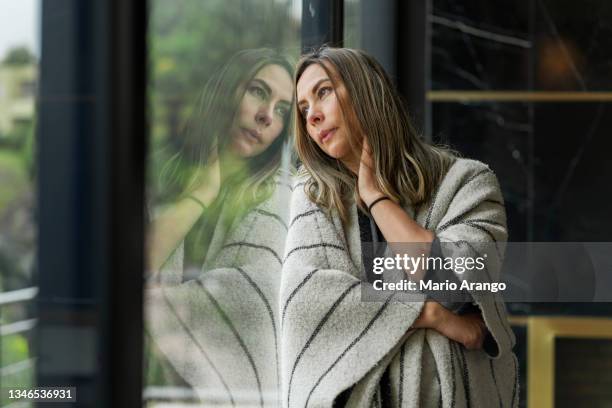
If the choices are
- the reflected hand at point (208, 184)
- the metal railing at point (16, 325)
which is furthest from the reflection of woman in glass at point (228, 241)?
the metal railing at point (16, 325)

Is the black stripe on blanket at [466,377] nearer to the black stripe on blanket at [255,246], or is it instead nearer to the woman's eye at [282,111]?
the black stripe on blanket at [255,246]

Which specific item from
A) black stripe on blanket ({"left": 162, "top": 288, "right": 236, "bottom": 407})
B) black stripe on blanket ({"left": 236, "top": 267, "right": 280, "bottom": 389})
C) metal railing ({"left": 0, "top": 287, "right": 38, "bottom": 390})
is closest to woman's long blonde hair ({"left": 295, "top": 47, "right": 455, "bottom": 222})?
black stripe on blanket ({"left": 236, "top": 267, "right": 280, "bottom": 389})

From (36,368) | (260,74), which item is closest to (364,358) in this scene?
(260,74)

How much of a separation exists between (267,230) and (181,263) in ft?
0.72

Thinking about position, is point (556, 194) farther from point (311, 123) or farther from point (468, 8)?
point (311, 123)

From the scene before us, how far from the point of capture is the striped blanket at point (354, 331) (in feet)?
3.10

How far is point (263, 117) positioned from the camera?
3.14 ft

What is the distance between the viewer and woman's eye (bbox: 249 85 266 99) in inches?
36.9

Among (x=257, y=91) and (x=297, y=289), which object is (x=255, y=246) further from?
(x=257, y=91)

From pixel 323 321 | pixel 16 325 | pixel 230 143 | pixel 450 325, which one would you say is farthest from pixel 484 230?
pixel 16 325

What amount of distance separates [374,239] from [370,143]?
0.12 metres

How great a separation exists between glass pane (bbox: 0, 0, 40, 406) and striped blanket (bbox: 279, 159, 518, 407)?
1.41 ft

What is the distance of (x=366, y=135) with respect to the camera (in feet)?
3.36

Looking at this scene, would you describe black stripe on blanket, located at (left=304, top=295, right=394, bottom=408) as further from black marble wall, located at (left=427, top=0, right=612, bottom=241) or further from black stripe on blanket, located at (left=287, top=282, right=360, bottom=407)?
black marble wall, located at (left=427, top=0, right=612, bottom=241)
